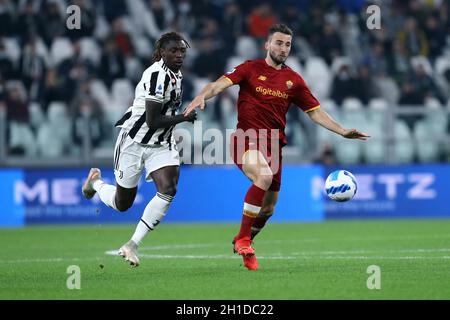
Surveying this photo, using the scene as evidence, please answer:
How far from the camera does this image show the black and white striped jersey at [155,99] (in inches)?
405

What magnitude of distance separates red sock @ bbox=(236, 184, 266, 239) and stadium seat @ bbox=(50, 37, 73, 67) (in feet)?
37.8

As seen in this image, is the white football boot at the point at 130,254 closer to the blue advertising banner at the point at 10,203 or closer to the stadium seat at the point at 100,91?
the blue advertising banner at the point at 10,203

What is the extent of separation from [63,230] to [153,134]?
302 inches

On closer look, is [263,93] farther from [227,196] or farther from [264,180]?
[227,196]

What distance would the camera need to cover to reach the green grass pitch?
27.5ft

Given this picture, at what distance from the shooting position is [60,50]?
21516 millimetres

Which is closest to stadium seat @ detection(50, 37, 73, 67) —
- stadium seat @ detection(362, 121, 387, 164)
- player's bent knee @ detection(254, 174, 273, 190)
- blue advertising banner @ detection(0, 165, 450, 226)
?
blue advertising banner @ detection(0, 165, 450, 226)

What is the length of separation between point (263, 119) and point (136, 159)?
4.69ft

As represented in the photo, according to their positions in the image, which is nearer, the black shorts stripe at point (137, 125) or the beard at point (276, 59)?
the black shorts stripe at point (137, 125)

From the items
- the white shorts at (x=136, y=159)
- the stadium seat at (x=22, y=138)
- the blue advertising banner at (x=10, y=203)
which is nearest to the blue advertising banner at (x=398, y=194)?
the stadium seat at (x=22, y=138)

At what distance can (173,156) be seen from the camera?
10625 millimetres

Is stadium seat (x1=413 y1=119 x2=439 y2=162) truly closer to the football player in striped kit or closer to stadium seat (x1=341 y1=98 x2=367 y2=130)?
Result: stadium seat (x1=341 y1=98 x2=367 y2=130)

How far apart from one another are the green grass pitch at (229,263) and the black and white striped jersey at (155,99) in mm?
1395
